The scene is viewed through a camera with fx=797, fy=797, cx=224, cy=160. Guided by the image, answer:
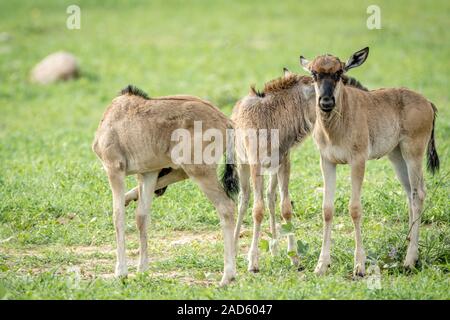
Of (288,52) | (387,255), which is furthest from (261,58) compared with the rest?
(387,255)

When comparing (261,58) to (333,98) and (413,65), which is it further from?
(333,98)

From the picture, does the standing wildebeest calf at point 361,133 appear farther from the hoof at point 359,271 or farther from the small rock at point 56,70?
the small rock at point 56,70

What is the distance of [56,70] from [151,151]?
1280 cm

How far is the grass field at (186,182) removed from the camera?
848 cm

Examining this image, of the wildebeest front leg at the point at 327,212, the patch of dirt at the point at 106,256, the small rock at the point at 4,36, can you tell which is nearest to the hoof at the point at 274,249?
the wildebeest front leg at the point at 327,212

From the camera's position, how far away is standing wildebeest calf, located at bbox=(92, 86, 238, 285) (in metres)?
8.51

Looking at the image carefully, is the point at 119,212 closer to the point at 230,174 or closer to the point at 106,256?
the point at 106,256

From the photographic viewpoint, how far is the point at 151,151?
879 cm

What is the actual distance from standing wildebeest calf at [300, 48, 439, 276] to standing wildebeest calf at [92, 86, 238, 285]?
3.70 feet

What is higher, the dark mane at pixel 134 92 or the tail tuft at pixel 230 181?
the dark mane at pixel 134 92

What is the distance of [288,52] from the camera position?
76.1 ft

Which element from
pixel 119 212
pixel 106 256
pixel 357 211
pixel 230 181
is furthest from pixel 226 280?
pixel 106 256

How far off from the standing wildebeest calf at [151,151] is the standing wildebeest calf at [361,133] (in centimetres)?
113

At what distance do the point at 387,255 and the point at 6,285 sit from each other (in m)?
4.17
